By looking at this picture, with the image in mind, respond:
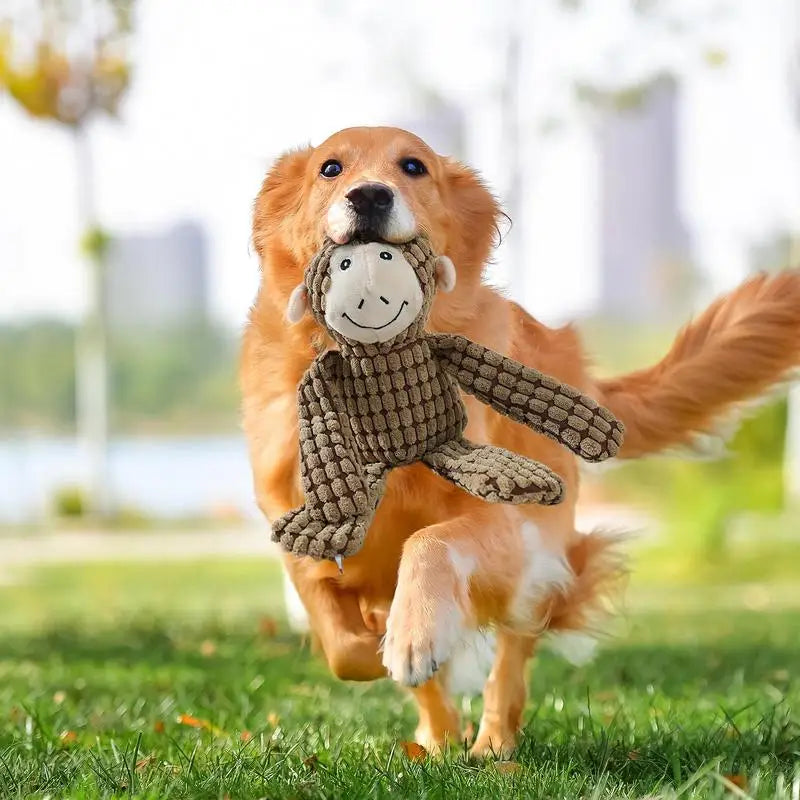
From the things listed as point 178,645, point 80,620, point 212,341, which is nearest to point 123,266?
point 212,341

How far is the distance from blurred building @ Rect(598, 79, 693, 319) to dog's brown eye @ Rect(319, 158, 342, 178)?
8.49 metres

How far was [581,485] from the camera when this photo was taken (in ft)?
8.66

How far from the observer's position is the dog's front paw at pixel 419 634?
1689 mm

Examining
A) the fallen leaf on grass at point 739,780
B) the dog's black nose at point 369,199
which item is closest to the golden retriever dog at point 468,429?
the dog's black nose at point 369,199

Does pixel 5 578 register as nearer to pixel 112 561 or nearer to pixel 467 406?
pixel 112 561

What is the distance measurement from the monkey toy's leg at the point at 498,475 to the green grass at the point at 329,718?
514mm

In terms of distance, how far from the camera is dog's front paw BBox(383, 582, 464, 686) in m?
1.69

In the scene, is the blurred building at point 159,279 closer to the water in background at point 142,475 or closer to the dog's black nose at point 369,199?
the water in background at point 142,475

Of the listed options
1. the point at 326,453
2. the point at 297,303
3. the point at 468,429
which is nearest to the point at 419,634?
the point at 326,453

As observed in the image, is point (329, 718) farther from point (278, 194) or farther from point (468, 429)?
→ point (278, 194)

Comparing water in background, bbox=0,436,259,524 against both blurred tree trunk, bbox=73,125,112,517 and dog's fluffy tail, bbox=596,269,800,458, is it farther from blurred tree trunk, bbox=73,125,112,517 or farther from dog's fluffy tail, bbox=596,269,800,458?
dog's fluffy tail, bbox=596,269,800,458

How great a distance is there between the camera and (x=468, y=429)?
6.80 feet

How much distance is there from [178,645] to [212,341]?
699cm

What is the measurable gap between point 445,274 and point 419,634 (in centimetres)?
62
